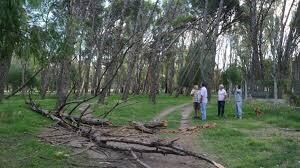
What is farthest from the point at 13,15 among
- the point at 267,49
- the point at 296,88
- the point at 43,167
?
the point at 267,49

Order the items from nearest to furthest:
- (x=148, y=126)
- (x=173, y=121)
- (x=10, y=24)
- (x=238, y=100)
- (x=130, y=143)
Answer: (x=10, y=24) → (x=130, y=143) → (x=148, y=126) → (x=173, y=121) → (x=238, y=100)

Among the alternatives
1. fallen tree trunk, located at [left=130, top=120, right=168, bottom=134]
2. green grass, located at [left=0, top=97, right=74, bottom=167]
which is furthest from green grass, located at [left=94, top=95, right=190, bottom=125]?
green grass, located at [left=0, top=97, right=74, bottom=167]

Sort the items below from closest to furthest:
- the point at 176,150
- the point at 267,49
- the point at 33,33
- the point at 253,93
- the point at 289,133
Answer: the point at 33,33 → the point at 176,150 → the point at 289,133 → the point at 253,93 → the point at 267,49

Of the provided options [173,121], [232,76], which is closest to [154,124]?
[173,121]

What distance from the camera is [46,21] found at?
920cm

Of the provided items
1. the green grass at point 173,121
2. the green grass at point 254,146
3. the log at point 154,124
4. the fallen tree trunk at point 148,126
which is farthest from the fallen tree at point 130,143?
the green grass at point 173,121

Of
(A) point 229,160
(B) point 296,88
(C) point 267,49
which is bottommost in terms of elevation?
(A) point 229,160

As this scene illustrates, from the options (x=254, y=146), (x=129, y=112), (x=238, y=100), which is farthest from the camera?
(x=129, y=112)

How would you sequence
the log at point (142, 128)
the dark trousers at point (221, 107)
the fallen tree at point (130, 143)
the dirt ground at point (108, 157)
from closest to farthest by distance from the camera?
the dirt ground at point (108, 157), the fallen tree at point (130, 143), the log at point (142, 128), the dark trousers at point (221, 107)

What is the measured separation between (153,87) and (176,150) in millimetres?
28537

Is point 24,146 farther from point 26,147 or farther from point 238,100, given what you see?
point 238,100

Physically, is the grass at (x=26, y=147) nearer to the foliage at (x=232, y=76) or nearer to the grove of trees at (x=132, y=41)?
the grove of trees at (x=132, y=41)

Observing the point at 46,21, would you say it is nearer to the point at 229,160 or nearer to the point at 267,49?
the point at 229,160

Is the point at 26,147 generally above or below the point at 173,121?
below
